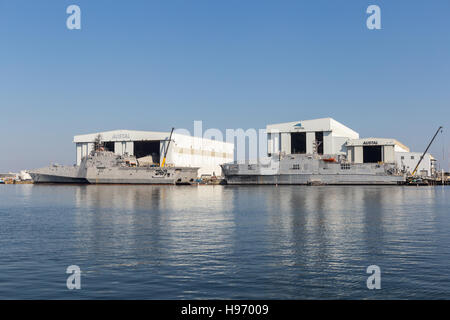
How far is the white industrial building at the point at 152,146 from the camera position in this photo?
387 ft

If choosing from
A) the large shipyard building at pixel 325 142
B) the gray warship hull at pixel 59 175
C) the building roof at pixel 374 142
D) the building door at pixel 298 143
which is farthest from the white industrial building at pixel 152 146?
the building roof at pixel 374 142

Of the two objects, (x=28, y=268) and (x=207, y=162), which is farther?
(x=207, y=162)

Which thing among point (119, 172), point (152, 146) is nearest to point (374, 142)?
point (152, 146)

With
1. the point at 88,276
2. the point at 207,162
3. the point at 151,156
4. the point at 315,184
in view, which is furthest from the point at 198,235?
the point at 207,162

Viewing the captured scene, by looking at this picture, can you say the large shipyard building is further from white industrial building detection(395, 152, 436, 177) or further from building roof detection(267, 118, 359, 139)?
white industrial building detection(395, 152, 436, 177)

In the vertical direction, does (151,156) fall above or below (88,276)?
above

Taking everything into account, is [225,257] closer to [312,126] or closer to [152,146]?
[312,126]

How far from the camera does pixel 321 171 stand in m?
108

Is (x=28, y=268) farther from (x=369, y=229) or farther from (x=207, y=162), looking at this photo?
(x=207, y=162)

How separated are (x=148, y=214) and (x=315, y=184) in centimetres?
7633

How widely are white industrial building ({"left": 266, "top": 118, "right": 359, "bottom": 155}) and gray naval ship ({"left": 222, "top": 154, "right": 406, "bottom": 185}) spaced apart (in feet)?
18.2

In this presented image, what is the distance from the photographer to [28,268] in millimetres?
17219

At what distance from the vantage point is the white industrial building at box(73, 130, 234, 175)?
387 feet
